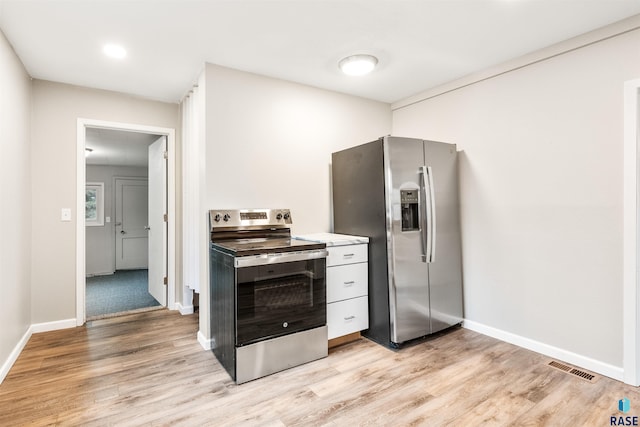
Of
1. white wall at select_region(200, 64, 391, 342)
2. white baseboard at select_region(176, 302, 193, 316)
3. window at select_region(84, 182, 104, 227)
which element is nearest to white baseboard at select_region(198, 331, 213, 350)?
white wall at select_region(200, 64, 391, 342)

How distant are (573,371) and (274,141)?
9.90 feet

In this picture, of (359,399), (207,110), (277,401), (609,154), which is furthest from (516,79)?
(277,401)

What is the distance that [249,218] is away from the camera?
9.36ft

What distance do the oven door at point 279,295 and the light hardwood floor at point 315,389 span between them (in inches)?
13.1

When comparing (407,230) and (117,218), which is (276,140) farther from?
(117,218)

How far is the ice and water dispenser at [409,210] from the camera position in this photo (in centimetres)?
277

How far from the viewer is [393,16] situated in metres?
2.15

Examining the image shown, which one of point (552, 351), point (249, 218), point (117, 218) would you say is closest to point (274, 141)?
point (249, 218)

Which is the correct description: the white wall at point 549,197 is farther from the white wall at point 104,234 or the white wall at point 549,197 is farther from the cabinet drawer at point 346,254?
the white wall at point 104,234

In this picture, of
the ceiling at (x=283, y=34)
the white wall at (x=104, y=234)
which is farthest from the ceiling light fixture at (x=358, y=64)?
the white wall at (x=104, y=234)

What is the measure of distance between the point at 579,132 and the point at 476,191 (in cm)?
89

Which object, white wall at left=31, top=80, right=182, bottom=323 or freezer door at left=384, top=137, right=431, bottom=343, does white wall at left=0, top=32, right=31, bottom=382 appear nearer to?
white wall at left=31, top=80, right=182, bottom=323

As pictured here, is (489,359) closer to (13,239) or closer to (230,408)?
(230,408)

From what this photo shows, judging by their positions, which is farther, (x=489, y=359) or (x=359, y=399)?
(x=489, y=359)
